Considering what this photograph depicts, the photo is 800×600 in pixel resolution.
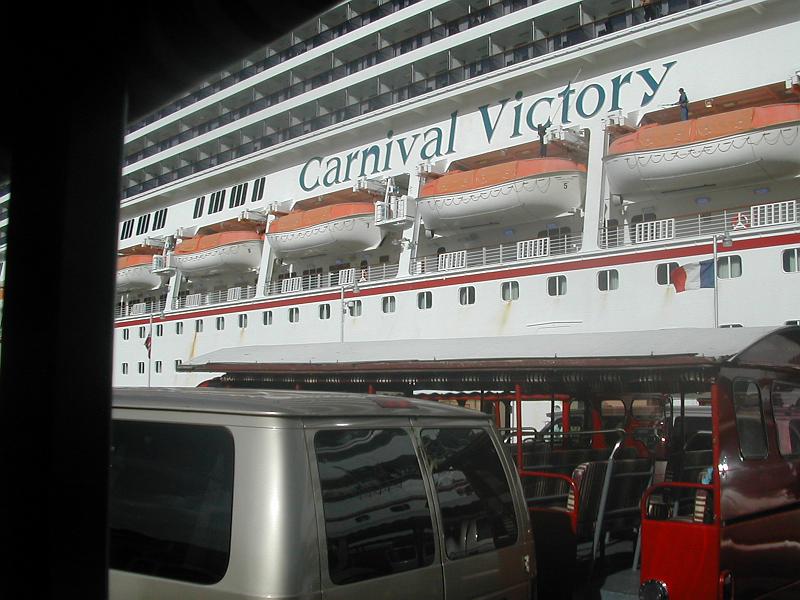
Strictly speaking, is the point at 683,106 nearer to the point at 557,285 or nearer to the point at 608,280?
the point at 608,280

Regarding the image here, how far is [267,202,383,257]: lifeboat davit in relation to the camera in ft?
84.1

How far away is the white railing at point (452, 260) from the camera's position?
22.8 m

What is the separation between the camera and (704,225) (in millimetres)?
19000

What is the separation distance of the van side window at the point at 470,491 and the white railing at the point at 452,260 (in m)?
19.2

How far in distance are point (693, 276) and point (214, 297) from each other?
68.0 feet

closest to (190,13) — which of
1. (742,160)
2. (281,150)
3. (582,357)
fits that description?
(582,357)

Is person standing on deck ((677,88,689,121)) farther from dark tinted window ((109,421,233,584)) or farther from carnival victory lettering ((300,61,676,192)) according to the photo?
dark tinted window ((109,421,233,584))

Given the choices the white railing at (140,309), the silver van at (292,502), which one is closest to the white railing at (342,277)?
the white railing at (140,309)

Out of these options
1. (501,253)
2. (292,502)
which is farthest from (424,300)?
(292,502)

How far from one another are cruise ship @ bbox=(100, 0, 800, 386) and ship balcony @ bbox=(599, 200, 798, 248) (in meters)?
0.08

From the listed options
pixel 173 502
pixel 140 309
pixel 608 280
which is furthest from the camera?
pixel 140 309

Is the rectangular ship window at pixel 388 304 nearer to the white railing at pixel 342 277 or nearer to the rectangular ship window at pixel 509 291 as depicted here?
the white railing at pixel 342 277

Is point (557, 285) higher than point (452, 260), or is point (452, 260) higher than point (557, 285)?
point (452, 260)

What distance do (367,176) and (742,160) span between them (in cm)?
1233
